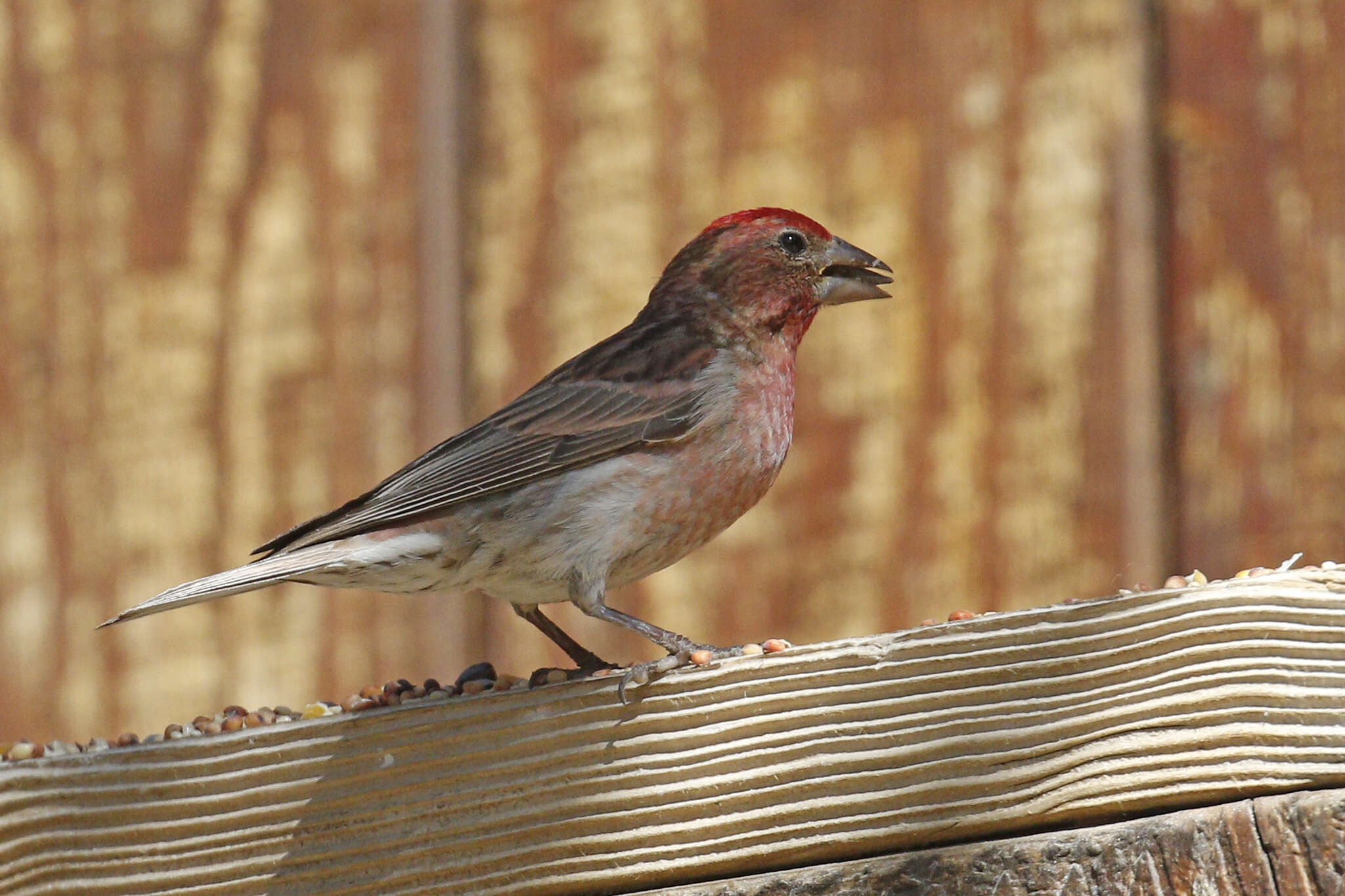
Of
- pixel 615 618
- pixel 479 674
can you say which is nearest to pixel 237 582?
pixel 479 674

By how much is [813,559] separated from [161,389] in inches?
67.2

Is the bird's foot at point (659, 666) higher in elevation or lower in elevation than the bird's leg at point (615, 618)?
lower

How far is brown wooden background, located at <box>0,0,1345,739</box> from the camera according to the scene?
13.3ft

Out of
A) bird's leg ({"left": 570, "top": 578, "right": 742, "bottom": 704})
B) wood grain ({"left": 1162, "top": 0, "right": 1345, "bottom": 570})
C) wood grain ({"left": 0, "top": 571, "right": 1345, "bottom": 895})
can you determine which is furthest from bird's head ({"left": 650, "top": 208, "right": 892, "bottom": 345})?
wood grain ({"left": 0, "top": 571, "right": 1345, "bottom": 895})

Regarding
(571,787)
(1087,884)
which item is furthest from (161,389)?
(1087,884)

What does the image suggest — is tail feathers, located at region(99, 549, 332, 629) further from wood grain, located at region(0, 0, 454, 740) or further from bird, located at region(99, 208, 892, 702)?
wood grain, located at region(0, 0, 454, 740)

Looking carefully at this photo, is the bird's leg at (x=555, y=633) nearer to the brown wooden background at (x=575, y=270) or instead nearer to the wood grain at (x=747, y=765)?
the brown wooden background at (x=575, y=270)

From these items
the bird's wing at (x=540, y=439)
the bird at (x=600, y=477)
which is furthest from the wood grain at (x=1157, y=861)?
the bird's wing at (x=540, y=439)

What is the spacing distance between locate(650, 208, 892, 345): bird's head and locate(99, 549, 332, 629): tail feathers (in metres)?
1.19

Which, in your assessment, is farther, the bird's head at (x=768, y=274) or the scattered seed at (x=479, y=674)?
the bird's head at (x=768, y=274)

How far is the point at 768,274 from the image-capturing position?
13.7 feet

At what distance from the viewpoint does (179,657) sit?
4395 mm

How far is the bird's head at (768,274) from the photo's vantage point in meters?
4.07

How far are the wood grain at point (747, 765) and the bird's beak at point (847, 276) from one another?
1610mm
